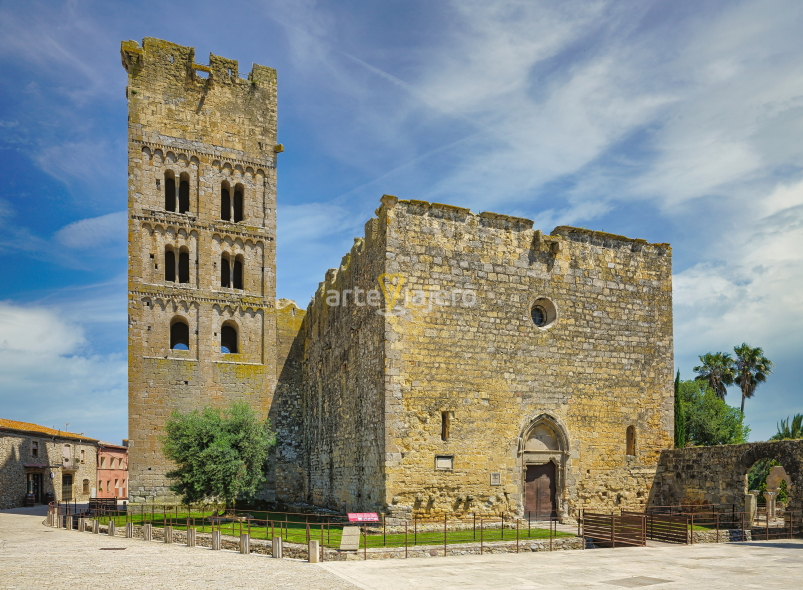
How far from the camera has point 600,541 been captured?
1612 cm

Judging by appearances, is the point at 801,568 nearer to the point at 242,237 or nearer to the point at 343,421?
the point at 343,421

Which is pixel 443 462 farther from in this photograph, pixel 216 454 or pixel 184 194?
pixel 184 194

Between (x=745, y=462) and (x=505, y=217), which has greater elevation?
(x=505, y=217)

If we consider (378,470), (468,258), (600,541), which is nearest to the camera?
(600,541)

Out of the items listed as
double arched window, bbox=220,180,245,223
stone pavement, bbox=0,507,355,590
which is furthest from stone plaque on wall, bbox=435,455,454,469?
double arched window, bbox=220,180,245,223

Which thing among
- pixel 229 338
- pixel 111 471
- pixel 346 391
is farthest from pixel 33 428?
pixel 346 391

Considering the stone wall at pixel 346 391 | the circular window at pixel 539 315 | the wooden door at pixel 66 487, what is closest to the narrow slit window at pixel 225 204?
the stone wall at pixel 346 391

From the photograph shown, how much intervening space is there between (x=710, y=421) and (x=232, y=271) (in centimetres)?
2819

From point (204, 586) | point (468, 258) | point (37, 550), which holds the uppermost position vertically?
point (468, 258)

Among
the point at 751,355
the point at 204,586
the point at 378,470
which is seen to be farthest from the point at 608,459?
the point at 751,355

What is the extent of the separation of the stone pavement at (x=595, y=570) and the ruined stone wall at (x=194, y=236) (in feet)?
52.4

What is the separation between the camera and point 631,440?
66.9 ft

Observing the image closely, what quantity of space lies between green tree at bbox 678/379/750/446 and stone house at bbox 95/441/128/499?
1613 inches

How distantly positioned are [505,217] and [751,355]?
33770 millimetres
